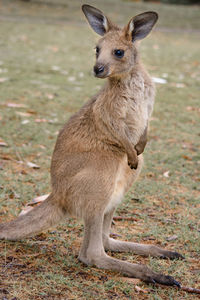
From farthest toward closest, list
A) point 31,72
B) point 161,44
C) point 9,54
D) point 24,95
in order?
point 161,44 < point 9,54 < point 31,72 < point 24,95

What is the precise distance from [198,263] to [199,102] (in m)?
3.86

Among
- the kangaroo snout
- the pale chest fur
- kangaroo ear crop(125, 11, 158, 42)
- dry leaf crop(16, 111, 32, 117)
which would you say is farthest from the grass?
kangaroo ear crop(125, 11, 158, 42)

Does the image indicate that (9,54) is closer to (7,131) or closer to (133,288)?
(7,131)

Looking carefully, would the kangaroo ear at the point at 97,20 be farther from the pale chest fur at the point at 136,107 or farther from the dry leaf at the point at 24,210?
the dry leaf at the point at 24,210

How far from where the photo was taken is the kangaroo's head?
99.4 inches

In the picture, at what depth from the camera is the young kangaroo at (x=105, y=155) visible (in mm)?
2348

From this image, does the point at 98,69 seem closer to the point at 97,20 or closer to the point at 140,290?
the point at 97,20

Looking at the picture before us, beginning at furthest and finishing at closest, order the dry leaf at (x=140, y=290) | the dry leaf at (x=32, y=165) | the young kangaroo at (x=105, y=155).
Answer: the dry leaf at (x=32, y=165), the young kangaroo at (x=105, y=155), the dry leaf at (x=140, y=290)

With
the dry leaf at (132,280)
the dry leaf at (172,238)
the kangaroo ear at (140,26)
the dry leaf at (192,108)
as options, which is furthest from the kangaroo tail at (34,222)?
the dry leaf at (192,108)

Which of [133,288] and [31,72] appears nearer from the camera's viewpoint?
[133,288]

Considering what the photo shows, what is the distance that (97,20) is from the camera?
2.72 metres

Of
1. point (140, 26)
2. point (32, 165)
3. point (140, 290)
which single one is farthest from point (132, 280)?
point (32, 165)

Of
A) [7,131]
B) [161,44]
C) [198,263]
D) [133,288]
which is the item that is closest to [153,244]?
[198,263]

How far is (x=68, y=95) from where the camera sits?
5930mm
